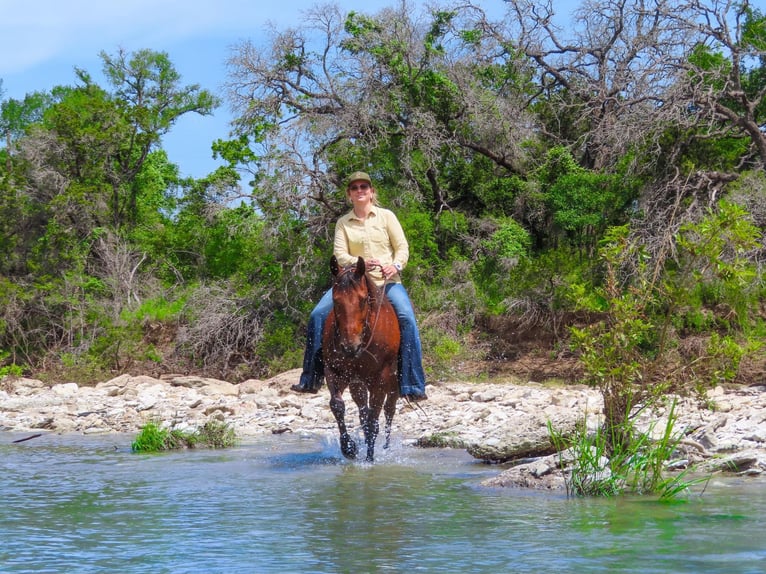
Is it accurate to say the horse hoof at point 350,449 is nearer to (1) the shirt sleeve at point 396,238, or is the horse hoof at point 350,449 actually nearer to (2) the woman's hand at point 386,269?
(2) the woman's hand at point 386,269

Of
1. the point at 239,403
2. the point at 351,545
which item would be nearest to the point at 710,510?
the point at 351,545

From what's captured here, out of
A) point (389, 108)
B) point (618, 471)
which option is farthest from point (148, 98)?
point (618, 471)

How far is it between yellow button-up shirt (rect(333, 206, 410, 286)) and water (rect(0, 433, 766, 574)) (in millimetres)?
2099

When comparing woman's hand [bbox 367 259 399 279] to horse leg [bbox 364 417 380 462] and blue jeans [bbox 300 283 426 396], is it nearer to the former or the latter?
blue jeans [bbox 300 283 426 396]

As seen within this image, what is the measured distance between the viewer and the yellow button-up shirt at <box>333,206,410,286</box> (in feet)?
32.2

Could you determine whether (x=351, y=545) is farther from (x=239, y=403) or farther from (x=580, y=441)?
(x=239, y=403)

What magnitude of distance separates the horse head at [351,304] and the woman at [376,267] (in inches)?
22.9

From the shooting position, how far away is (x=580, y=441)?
8062mm

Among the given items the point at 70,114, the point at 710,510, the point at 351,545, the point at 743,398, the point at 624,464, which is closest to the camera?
the point at 351,545

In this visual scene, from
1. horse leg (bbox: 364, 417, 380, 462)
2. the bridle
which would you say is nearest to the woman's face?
the bridle

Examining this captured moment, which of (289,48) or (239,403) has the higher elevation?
(289,48)

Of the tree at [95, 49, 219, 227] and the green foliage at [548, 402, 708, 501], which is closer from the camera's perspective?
the green foliage at [548, 402, 708, 501]

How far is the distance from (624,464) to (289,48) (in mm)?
18772

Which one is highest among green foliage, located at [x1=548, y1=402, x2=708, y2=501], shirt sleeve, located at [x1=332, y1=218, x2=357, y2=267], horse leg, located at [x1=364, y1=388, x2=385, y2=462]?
shirt sleeve, located at [x1=332, y1=218, x2=357, y2=267]
